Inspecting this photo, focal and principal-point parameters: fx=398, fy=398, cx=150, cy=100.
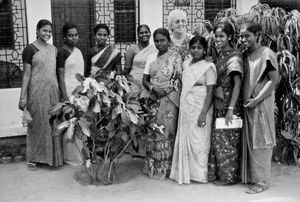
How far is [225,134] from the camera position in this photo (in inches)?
162

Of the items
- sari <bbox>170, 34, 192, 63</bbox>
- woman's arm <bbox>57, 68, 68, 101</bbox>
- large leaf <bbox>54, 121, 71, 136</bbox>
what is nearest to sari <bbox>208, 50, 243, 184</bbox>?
sari <bbox>170, 34, 192, 63</bbox>

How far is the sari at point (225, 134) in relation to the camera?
4.01 m

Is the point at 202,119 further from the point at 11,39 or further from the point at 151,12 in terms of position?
the point at 11,39

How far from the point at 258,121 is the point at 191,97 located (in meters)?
0.72

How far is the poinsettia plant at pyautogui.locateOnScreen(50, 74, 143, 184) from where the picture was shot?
12.8 feet

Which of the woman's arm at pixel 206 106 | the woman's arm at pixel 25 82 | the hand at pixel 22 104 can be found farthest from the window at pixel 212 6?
the hand at pixel 22 104

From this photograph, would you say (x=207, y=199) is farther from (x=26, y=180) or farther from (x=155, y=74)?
(x=26, y=180)

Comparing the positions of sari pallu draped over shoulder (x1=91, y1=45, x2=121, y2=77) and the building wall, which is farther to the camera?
the building wall

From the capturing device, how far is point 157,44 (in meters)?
4.27

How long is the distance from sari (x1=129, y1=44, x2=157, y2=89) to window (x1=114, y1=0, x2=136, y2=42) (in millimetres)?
1356

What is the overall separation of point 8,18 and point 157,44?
103 inches

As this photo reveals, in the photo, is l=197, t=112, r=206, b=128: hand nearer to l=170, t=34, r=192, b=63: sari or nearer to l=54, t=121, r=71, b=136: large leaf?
l=170, t=34, r=192, b=63: sari

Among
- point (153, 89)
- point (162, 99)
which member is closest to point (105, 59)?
point (153, 89)

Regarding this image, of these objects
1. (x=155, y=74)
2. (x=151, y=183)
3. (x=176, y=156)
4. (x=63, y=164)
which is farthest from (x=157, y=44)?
(x=63, y=164)
